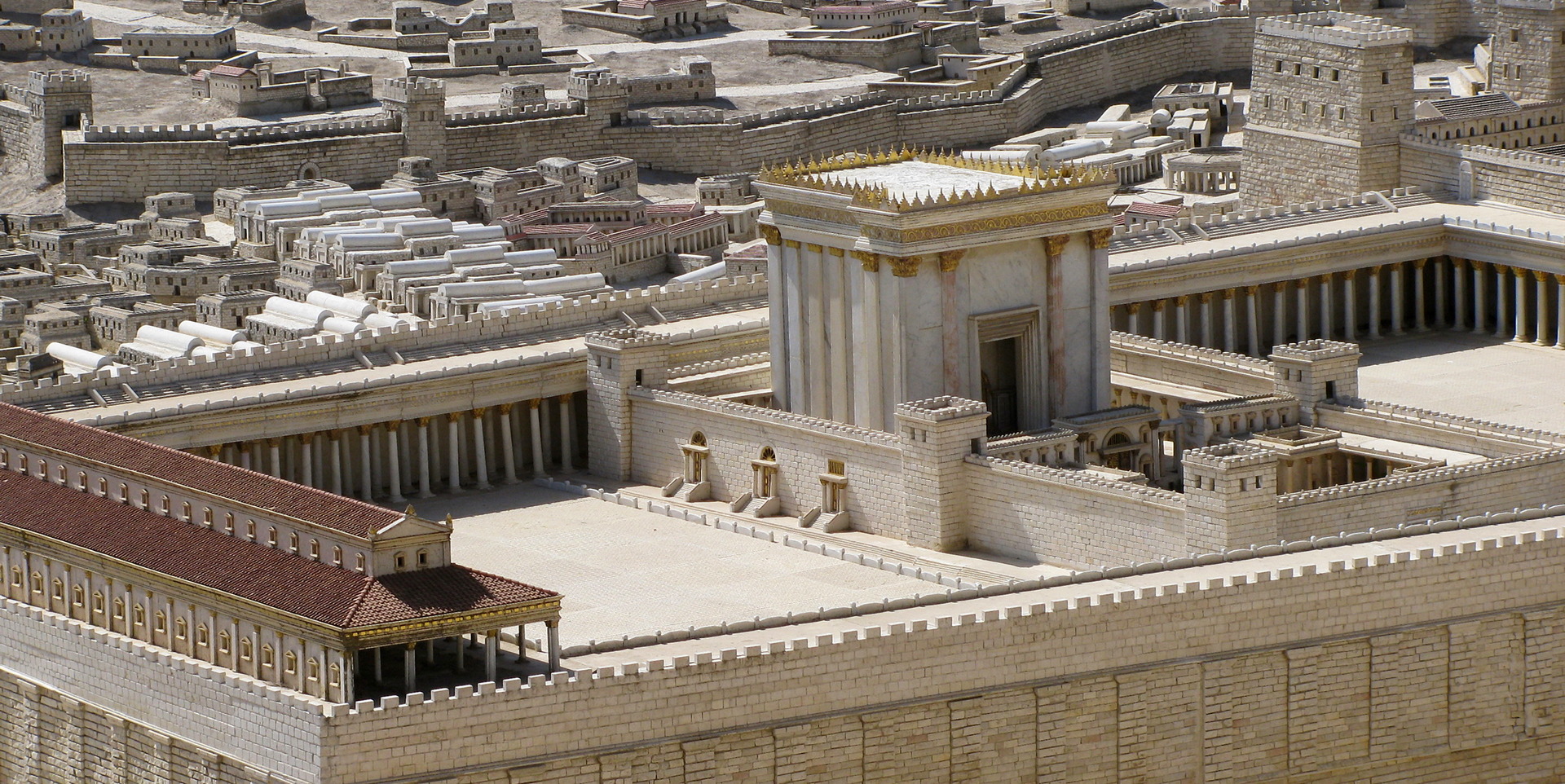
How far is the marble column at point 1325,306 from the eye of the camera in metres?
127

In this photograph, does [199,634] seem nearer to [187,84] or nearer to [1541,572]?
[1541,572]

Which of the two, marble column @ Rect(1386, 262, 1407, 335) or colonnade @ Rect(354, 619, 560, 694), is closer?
colonnade @ Rect(354, 619, 560, 694)

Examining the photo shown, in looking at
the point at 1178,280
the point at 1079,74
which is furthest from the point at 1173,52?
the point at 1178,280

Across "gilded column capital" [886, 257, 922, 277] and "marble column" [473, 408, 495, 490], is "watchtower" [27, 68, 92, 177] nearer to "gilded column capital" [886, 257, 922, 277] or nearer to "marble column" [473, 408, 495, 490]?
"marble column" [473, 408, 495, 490]

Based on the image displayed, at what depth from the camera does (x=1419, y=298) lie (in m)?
129

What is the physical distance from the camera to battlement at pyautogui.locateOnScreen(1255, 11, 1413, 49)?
135125 mm

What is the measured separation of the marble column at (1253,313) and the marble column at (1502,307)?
27.9 feet

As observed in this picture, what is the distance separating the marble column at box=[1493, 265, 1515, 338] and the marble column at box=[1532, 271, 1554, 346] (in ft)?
5.68

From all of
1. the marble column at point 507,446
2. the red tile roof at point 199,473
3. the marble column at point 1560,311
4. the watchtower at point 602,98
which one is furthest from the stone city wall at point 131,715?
the watchtower at point 602,98

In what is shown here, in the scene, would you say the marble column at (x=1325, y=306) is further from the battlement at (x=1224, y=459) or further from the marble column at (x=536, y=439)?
the battlement at (x=1224, y=459)

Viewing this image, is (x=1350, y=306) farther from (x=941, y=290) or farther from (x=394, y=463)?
(x=394, y=463)

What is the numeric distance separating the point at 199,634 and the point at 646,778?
11.4 metres

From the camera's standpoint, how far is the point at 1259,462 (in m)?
94.3

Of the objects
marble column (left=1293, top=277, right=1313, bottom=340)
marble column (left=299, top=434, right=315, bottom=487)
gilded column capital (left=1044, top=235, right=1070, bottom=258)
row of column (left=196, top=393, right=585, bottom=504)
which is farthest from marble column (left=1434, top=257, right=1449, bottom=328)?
marble column (left=299, top=434, right=315, bottom=487)
